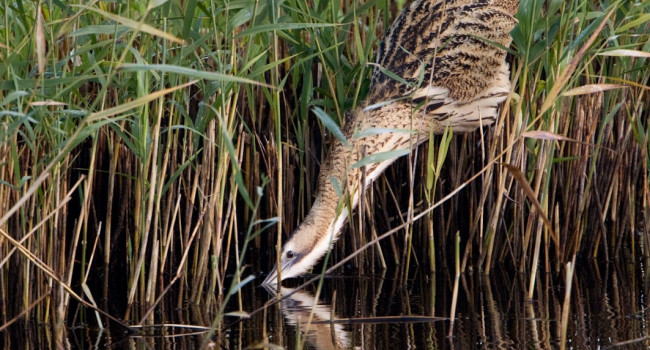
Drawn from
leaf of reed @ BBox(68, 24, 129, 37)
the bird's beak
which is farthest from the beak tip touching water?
leaf of reed @ BBox(68, 24, 129, 37)

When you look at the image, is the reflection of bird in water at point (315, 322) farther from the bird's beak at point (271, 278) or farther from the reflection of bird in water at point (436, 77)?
the reflection of bird in water at point (436, 77)

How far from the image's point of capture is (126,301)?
3484 mm

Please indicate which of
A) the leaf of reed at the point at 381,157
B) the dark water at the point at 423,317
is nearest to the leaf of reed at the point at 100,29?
the leaf of reed at the point at 381,157

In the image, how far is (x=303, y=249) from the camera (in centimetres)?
385

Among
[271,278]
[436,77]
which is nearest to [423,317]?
[271,278]

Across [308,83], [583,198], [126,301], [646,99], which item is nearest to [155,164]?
[126,301]

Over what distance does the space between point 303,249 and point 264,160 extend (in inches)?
18.1

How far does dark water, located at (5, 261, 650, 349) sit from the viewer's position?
288cm

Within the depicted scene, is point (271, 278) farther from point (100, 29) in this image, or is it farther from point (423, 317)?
point (100, 29)

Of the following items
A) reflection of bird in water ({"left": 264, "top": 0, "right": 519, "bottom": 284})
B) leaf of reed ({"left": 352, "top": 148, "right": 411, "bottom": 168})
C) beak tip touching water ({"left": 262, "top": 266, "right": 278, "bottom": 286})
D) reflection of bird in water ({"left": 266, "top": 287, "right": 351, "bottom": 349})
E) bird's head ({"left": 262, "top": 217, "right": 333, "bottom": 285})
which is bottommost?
reflection of bird in water ({"left": 266, "top": 287, "right": 351, "bottom": 349})

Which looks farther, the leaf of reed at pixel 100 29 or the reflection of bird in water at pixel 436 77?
the reflection of bird in water at pixel 436 77

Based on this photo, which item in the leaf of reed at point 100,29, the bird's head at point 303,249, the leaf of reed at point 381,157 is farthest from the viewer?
the bird's head at point 303,249

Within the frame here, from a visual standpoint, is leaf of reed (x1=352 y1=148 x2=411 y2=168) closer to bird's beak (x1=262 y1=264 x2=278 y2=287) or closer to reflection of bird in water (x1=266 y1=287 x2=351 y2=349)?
reflection of bird in water (x1=266 y1=287 x2=351 y2=349)

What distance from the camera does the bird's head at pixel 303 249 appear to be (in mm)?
3840
